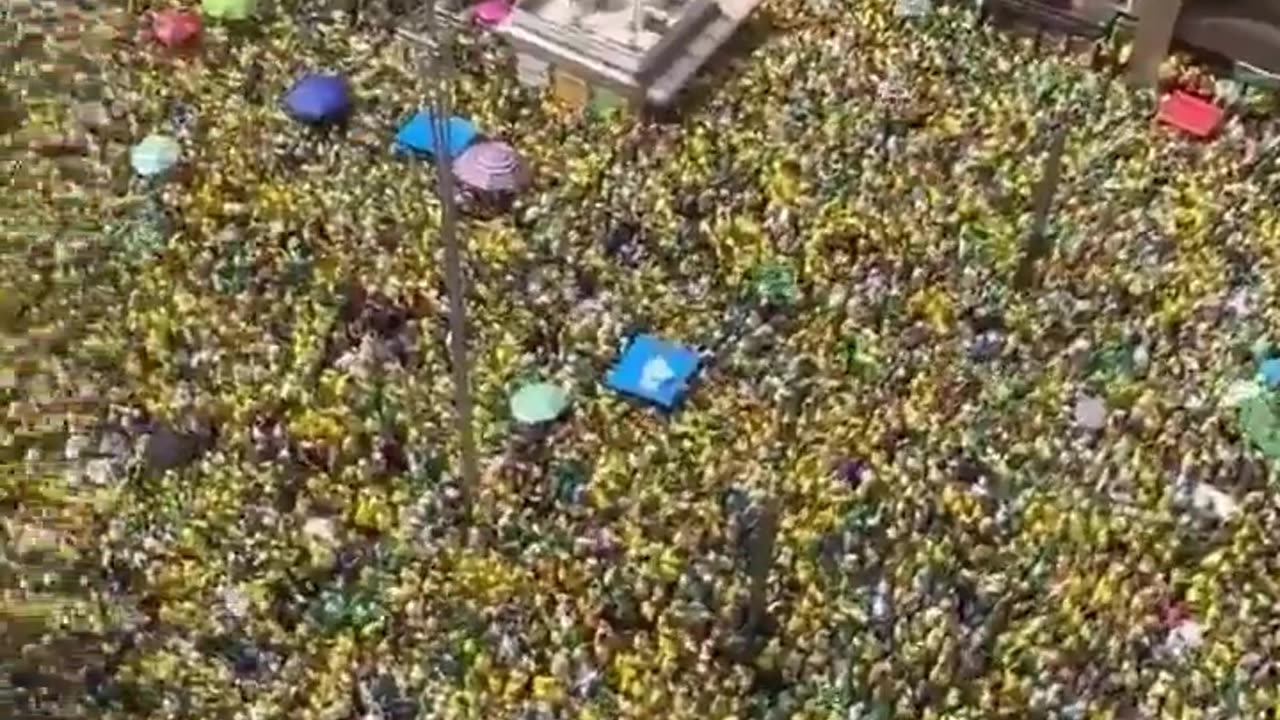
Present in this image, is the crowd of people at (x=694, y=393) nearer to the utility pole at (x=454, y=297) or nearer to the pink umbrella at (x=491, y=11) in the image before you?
the utility pole at (x=454, y=297)

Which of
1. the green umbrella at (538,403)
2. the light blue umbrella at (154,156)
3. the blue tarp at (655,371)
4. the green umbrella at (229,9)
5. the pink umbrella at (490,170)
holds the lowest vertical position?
the green umbrella at (538,403)

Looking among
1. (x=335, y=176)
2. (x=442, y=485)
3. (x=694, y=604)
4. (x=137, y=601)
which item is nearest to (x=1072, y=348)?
(x=694, y=604)

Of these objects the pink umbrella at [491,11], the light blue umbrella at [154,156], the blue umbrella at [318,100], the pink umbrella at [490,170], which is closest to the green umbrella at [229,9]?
the blue umbrella at [318,100]

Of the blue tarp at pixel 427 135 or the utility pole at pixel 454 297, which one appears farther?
the blue tarp at pixel 427 135

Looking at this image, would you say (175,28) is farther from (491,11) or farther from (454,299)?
(454,299)

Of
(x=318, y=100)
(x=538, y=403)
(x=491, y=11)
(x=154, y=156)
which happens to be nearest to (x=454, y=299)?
(x=538, y=403)
